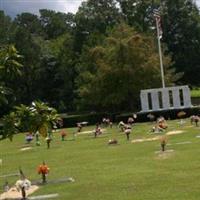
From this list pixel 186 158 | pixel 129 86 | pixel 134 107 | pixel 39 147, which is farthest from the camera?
pixel 134 107

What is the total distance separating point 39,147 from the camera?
40625 mm

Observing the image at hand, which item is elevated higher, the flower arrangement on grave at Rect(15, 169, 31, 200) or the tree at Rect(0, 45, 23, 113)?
the tree at Rect(0, 45, 23, 113)

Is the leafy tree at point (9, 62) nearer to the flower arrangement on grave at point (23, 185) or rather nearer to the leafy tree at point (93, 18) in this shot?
the flower arrangement on grave at point (23, 185)

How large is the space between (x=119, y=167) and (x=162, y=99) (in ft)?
119

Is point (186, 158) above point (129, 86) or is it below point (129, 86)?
below

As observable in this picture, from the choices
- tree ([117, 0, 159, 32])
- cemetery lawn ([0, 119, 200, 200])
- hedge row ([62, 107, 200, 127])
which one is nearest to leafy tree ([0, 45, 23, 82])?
cemetery lawn ([0, 119, 200, 200])

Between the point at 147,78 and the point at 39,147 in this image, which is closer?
the point at 39,147

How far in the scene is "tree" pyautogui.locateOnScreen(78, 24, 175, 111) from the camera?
64000mm

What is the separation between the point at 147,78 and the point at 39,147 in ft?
86.9

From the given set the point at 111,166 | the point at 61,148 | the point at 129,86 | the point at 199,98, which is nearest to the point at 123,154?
the point at 111,166

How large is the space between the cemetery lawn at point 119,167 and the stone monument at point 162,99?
19.8 meters

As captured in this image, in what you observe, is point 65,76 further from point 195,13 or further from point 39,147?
point 39,147

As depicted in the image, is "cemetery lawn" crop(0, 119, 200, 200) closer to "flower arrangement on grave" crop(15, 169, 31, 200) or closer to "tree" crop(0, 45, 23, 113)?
"flower arrangement on grave" crop(15, 169, 31, 200)

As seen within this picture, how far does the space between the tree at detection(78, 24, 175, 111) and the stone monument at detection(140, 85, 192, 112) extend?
2830mm
